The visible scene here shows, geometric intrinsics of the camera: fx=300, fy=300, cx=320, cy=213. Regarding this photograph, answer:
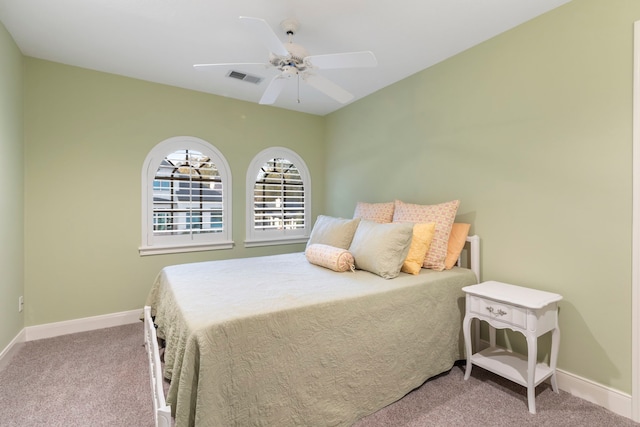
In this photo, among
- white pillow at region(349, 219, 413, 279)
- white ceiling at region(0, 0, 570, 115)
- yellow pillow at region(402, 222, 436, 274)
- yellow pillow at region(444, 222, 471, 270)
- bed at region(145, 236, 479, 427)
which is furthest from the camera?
yellow pillow at region(444, 222, 471, 270)

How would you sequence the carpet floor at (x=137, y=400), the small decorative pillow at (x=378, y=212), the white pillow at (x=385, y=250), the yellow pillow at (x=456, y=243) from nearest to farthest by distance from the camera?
the carpet floor at (x=137, y=400)
the white pillow at (x=385, y=250)
the yellow pillow at (x=456, y=243)
the small decorative pillow at (x=378, y=212)

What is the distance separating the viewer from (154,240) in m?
3.27

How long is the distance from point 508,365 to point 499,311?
1.48ft

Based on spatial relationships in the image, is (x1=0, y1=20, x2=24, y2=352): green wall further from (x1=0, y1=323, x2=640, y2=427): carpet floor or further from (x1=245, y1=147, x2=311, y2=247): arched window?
(x1=245, y1=147, x2=311, y2=247): arched window

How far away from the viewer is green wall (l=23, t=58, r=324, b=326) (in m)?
2.76

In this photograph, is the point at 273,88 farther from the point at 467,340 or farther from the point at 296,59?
the point at 467,340

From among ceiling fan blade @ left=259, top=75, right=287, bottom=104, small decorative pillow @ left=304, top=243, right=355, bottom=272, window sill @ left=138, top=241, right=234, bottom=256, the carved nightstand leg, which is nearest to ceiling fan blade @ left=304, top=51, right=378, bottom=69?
ceiling fan blade @ left=259, top=75, right=287, bottom=104

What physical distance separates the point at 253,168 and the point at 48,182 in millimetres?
2006

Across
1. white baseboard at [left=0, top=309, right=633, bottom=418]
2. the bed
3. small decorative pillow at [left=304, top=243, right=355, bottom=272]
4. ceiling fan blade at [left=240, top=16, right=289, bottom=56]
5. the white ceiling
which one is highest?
the white ceiling

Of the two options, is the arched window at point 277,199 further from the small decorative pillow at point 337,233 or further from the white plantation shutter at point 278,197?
the small decorative pillow at point 337,233

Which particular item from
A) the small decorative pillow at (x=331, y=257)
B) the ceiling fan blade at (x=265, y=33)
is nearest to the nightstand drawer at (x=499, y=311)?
the small decorative pillow at (x=331, y=257)

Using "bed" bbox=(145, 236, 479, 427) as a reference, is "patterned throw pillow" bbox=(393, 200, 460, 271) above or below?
above

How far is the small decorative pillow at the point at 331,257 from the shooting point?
2371mm

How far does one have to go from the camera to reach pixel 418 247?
92.7 inches
